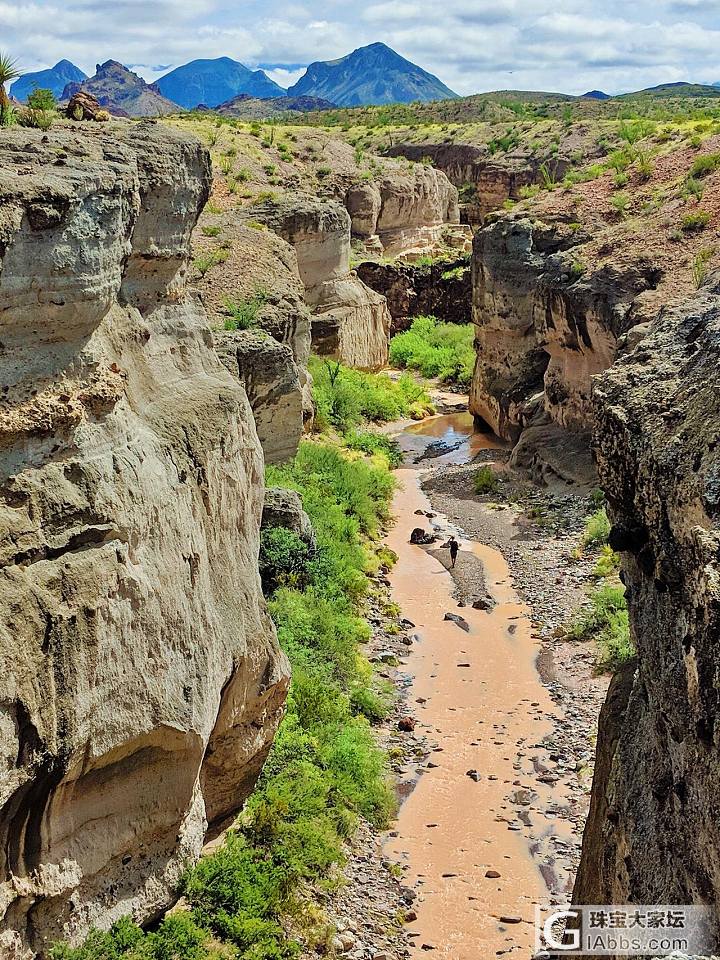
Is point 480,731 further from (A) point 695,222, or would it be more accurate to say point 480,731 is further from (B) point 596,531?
(A) point 695,222

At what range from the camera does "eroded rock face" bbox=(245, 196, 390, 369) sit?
1289 inches

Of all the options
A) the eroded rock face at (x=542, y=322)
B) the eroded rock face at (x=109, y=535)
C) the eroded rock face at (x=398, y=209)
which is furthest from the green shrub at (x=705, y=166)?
→ the eroded rock face at (x=109, y=535)

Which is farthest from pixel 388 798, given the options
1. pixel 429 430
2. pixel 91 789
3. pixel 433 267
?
pixel 433 267

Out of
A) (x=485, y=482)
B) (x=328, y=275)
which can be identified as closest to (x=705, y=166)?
(x=485, y=482)

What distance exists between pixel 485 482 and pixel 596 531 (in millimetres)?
5828

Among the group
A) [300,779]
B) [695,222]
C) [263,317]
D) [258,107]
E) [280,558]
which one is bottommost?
[300,779]

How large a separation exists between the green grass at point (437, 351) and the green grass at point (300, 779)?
19460 millimetres

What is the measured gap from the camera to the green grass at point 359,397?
31.3m

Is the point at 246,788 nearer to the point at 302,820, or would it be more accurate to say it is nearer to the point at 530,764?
the point at 302,820

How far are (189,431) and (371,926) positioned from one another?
6.60 metres

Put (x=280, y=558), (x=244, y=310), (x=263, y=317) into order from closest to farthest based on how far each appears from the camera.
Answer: (x=280, y=558) → (x=244, y=310) → (x=263, y=317)

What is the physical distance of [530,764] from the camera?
1589 centimetres

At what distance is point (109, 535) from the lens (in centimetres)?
862

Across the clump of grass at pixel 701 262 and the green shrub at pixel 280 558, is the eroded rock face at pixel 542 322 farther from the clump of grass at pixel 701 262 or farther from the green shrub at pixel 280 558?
the green shrub at pixel 280 558
